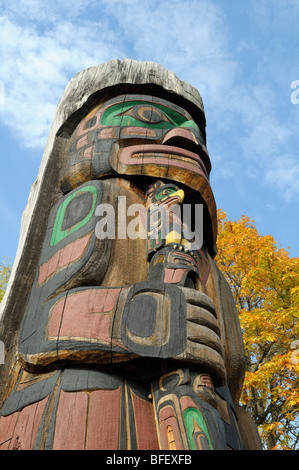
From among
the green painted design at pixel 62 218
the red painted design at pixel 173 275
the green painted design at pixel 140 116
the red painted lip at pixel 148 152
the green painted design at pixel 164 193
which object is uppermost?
the green painted design at pixel 140 116

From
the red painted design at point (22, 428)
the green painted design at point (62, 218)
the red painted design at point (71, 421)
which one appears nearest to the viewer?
the red painted design at point (71, 421)

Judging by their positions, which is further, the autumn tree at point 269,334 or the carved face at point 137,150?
the autumn tree at point 269,334

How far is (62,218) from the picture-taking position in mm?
3594

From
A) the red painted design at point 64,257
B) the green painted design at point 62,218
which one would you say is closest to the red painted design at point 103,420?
the red painted design at point 64,257

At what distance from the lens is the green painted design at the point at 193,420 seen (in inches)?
87.3

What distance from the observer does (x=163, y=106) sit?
16.4ft

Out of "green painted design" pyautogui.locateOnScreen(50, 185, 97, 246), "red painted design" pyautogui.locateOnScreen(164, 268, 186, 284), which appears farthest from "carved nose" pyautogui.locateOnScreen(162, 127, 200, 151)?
"red painted design" pyautogui.locateOnScreen(164, 268, 186, 284)

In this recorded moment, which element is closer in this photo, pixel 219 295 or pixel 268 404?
pixel 219 295

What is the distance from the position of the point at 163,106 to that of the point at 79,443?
3732 mm

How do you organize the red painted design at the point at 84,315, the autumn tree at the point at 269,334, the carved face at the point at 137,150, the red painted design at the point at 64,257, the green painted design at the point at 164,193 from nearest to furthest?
1. the red painted design at the point at 84,315
2. the red painted design at the point at 64,257
3. the green painted design at the point at 164,193
4. the carved face at the point at 137,150
5. the autumn tree at the point at 269,334

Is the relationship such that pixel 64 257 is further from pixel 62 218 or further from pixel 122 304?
pixel 122 304

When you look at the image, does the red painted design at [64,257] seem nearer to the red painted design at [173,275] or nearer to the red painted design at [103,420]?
the red painted design at [173,275]
